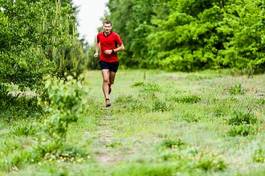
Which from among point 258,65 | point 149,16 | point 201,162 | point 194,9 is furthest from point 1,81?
point 149,16

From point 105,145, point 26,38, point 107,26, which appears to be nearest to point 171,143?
point 105,145

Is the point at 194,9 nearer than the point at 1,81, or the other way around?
the point at 1,81

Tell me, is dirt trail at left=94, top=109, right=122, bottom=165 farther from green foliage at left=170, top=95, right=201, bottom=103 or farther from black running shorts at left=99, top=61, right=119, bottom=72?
green foliage at left=170, top=95, right=201, bottom=103

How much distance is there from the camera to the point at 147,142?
A: 12.3 metres

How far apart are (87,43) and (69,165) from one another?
2052 inches

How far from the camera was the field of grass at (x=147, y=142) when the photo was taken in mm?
9734

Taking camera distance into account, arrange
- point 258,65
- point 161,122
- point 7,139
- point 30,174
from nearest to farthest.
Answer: point 30,174 → point 7,139 → point 161,122 → point 258,65

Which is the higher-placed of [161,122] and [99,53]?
[99,53]

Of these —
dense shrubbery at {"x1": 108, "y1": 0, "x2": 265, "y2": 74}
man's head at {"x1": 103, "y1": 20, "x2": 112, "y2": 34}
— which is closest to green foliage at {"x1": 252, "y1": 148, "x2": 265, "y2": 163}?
man's head at {"x1": 103, "y1": 20, "x2": 112, "y2": 34}

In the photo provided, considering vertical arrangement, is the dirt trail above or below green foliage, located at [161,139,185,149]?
below

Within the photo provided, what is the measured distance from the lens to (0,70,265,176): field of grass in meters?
9.73

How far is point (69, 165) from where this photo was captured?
33.6 ft

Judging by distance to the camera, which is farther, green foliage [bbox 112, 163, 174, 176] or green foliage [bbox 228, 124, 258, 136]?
green foliage [bbox 228, 124, 258, 136]

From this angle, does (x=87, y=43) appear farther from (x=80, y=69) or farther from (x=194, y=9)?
(x=80, y=69)
